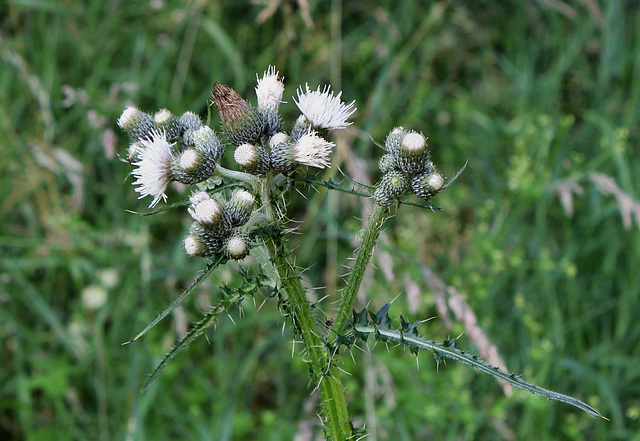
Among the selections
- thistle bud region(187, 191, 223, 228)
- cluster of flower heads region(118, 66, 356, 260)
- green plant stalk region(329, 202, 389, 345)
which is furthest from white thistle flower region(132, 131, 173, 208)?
green plant stalk region(329, 202, 389, 345)

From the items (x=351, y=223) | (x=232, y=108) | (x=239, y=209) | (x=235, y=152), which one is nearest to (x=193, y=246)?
(x=239, y=209)

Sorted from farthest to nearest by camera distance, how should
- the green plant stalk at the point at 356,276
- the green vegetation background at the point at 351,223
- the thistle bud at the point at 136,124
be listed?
the green vegetation background at the point at 351,223 < the thistle bud at the point at 136,124 < the green plant stalk at the point at 356,276

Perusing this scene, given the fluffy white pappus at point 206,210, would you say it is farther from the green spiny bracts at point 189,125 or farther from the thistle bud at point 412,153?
the thistle bud at point 412,153

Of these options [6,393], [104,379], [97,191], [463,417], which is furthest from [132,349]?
[463,417]

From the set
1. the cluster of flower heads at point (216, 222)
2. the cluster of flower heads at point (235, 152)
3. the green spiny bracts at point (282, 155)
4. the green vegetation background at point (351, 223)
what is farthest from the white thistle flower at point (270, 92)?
the green vegetation background at point (351, 223)

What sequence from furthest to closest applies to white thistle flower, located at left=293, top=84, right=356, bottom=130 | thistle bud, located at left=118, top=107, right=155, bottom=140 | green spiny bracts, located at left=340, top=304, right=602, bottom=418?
thistle bud, located at left=118, top=107, right=155, bottom=140 → white thistle flower, located at left=293, top=84, right=356, bottom=130 → green spiny bracts, located at left=340, top=304, right=602, bottom=418

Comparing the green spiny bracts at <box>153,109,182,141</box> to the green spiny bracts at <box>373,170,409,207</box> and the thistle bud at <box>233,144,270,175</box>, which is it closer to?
the thistle bud at <box>233,144,270,175</box>

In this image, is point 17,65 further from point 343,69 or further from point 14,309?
point 343,69
